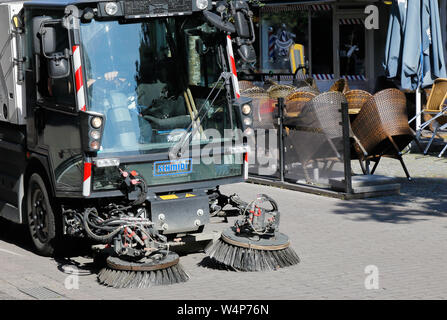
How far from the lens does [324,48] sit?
74.5 feet

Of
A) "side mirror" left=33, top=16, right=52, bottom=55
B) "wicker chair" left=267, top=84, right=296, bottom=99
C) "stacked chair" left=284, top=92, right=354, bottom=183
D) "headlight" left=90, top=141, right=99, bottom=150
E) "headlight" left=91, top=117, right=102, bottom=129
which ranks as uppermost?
"side mirror" left=33, top=16, right=52, bottom=55

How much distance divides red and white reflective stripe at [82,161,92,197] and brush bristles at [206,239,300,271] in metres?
1.36

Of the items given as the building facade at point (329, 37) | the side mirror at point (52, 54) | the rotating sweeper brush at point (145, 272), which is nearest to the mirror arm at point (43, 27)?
the side mirror at point (52, 54)

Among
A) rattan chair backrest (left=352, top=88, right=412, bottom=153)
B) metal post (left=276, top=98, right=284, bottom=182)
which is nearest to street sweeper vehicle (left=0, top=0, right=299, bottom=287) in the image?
metal post (left=276, top=98, right=284, bottom=182)

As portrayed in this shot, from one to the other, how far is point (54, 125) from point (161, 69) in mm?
1241

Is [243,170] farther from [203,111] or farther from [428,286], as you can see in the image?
[428,286]

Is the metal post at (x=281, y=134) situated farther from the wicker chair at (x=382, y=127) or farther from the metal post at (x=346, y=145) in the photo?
the metal post at (x=346, y=145)

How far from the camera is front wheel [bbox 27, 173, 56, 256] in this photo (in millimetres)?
8688

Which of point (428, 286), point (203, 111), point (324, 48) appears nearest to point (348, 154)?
point (203, 111)

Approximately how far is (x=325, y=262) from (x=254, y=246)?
914 mm

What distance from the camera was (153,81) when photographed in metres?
8.50

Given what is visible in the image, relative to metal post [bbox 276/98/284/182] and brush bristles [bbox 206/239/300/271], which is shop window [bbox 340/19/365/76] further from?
brush bristles [bbox 206/239/300/271]

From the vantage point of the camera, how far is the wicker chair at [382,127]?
40.4 feet

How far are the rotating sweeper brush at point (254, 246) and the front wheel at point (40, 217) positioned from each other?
69.5 inches
